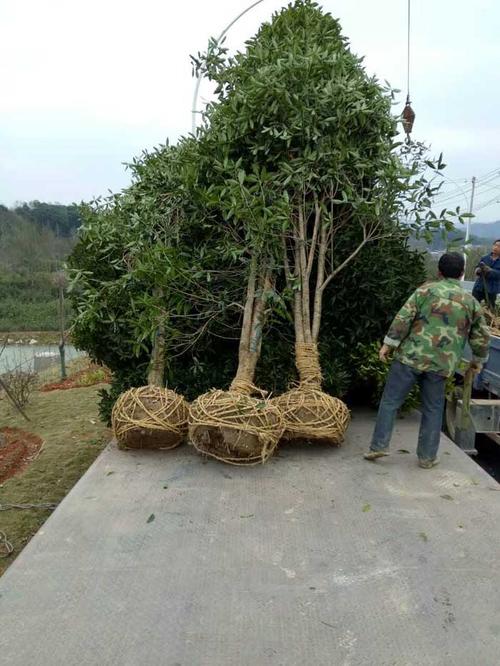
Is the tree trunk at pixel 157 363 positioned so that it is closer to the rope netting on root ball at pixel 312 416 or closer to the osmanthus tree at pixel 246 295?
the osmanthus tree at pixel 246 295

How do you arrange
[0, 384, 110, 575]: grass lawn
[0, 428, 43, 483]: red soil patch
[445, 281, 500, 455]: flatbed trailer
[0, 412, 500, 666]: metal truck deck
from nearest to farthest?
[0, 412, 500, 666]: metal truck deck < [0, 384, 110, 575]: grass lawn < [445, 281, 500, 455]: flatbed trailer < [0, 428, 43, 483]: red soil patch

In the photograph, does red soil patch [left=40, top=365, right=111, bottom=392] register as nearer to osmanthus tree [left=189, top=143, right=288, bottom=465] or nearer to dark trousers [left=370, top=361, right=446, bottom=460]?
osmanthus tree [left=189, top=143, right=288, bottom=465]

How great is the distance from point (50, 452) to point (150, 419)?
2569 mm

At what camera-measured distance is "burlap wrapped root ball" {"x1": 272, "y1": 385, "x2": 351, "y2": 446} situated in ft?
14.1

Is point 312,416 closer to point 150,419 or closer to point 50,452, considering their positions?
point 150,419

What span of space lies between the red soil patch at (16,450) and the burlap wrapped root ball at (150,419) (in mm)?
2011

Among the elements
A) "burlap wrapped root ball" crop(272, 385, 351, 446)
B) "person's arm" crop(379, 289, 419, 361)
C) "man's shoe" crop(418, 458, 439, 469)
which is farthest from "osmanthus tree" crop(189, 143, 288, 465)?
"man's shoe" crop(418, 458, 439, 469)

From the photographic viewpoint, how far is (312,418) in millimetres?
4320

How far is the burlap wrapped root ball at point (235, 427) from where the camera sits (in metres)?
4.02

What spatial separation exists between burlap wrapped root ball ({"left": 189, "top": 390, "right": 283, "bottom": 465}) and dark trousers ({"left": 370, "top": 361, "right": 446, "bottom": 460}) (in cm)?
75

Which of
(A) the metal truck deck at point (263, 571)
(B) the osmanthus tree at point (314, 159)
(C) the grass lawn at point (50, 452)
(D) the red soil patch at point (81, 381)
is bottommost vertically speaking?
(D) the red soil patch at point (81, 381)

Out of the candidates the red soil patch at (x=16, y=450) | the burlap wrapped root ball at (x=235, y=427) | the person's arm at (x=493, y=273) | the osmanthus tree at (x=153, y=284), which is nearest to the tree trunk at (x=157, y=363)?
the osmanthus tree at (x=153, y=284)

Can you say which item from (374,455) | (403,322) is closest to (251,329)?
(403,322)

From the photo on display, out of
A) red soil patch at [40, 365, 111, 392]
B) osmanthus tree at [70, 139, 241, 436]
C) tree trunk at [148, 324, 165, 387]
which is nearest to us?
osmanthus tree at [70, 139, 241, 436]
